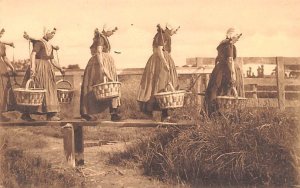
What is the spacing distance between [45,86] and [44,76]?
0.49 ft

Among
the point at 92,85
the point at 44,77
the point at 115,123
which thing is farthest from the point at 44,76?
the point at 115,123

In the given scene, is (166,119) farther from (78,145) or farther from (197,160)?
(78,145)

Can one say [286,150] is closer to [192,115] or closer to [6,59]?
[192,115]

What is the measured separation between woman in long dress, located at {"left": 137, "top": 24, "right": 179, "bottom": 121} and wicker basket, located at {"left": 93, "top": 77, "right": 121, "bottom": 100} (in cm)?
51

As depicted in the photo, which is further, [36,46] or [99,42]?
[36,46]

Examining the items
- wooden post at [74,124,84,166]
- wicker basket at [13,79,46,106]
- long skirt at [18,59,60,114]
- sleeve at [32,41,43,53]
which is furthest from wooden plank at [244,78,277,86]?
wicker basket at [13,79,46,106]

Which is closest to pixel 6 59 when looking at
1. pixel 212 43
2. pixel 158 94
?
pixel 158 94

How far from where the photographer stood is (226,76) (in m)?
6.62

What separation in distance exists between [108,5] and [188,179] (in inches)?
101

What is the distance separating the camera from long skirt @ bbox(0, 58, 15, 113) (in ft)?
24.6

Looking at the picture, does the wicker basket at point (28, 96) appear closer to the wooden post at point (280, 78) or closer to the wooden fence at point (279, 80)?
the wooden fence at point (279, 80)

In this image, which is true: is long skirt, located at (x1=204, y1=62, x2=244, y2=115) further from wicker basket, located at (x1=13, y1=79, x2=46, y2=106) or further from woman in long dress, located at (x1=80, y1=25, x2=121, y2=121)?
wicker basket, located at (x1=13, y1=79, x2=46, y2=106)

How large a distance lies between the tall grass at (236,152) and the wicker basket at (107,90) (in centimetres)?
89

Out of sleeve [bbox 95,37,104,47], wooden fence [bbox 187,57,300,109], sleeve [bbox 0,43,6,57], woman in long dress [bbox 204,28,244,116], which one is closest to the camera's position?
woman in long dress [bbox 204,28,244,116]
